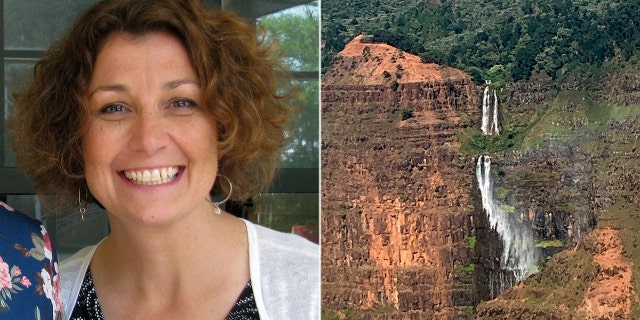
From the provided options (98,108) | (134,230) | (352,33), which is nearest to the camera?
(98,108)

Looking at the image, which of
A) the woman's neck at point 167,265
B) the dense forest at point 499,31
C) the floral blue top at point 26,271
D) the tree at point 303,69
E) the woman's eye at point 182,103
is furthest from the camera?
the dense forest at point 499,31

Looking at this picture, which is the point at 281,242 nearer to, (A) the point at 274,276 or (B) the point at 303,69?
(A) the point at 274,276

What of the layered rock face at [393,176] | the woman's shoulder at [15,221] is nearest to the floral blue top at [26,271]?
the woman's shoulder at [15,221]

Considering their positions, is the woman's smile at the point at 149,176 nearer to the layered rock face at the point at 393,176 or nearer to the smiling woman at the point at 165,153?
the smiling woman at the point at 165,153

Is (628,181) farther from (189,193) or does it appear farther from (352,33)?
(189,193)

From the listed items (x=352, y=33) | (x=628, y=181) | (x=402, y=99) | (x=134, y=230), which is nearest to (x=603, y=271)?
(x=628, y=181)

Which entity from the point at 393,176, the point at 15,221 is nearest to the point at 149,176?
the point at 15,221

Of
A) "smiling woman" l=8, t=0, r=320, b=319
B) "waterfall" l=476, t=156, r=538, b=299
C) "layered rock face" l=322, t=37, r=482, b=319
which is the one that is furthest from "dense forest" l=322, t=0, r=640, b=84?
"smiling woman" l=8, t=0, r=320, b=319
